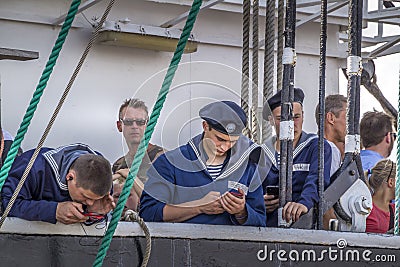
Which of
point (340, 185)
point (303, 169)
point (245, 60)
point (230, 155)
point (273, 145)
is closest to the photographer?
point (230, 155)

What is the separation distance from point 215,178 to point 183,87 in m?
1.59

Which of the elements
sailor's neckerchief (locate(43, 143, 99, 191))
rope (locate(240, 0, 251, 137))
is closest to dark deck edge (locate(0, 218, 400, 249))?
sailor's neckerchief (locate(43, 143, 99, 191))

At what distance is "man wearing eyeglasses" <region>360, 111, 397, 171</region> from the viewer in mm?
5160

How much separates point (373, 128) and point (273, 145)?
0.92 metres

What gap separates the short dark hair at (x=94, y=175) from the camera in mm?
3631

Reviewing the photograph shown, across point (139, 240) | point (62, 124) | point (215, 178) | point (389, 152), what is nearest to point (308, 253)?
point (215, 178)

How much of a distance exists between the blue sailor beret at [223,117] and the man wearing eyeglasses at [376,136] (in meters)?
1.24

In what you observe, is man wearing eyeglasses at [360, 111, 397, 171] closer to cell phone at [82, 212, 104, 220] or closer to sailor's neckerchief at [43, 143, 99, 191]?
sailor's neckerchief at [43, 143, 99, 191]

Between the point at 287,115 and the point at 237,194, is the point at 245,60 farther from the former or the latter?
the point at 237,194

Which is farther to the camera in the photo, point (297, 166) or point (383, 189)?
point (383, 189)

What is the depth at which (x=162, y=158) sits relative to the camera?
396 cm

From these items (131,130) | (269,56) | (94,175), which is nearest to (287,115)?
(269,56)

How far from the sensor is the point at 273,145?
4.44 m

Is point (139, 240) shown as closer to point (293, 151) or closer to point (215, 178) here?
point (215, 178)
